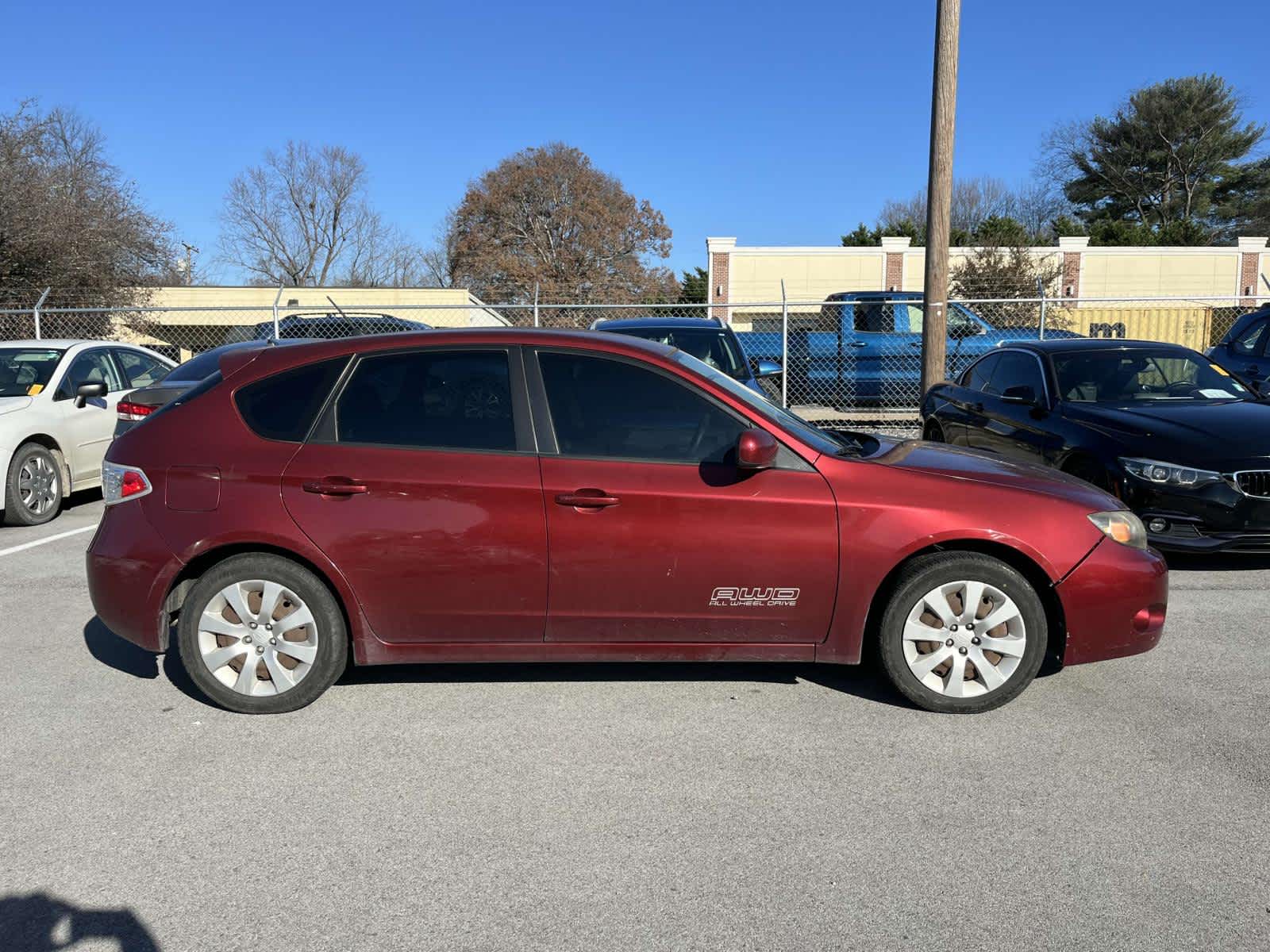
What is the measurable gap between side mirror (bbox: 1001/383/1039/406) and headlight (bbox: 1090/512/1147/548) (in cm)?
361

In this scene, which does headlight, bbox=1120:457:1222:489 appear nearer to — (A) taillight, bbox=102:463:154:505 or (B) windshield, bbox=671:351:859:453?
(B) windshield, bbox=671:351:859:453

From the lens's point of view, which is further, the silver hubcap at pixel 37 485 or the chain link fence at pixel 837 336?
the chain link fence at pixel 837 336

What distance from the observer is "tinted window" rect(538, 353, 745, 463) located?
434 centimetres

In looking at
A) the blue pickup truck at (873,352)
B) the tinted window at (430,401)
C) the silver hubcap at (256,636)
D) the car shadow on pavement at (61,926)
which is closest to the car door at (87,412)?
the silver hubcap at (256,636)

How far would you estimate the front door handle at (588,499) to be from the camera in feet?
13.9

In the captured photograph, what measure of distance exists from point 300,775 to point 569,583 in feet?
4.21

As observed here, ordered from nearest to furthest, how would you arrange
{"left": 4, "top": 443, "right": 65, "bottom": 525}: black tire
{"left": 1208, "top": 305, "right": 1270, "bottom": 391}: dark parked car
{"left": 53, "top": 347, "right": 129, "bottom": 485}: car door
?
1. {"left": 4, "top": 443, "right": 65, "bottom": 525}: black tire
2. {"left": 53, "top": 347, "right": 129, "bottom": 485}: car door
3. {"left": 1208, "top": 305, "right": 1270, "bottom": 391}: dark parked car

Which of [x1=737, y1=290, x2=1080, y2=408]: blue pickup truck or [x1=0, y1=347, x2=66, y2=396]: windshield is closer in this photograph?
[x1=0, y1=347, x2=66, y2=396]: windshield

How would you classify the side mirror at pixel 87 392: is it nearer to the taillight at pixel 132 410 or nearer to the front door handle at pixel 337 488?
the taillight at pixel 132 410

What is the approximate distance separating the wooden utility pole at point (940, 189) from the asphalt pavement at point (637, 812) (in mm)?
6467

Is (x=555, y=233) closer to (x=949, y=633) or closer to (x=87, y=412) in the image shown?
(x=87, y=412)

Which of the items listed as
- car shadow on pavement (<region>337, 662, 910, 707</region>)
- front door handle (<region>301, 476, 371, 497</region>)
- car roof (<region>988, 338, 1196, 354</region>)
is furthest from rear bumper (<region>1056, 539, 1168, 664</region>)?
car roof (<region>988, 338, 1196, 354</region>)

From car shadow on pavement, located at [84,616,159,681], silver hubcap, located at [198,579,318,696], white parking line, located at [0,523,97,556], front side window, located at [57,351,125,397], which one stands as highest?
front side window, located at [57,351,125,397]

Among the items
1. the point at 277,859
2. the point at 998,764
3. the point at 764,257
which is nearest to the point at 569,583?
the point at 277,859
